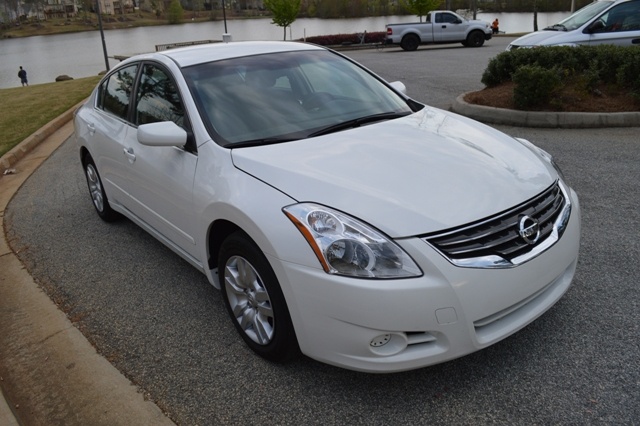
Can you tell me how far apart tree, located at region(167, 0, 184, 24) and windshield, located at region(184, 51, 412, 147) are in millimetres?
97656

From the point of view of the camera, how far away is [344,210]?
Result: 8.55 ft

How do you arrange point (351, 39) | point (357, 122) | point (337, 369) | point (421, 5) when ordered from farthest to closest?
point (421, 5) → point (351, 39) → point (357, 122) → point (337, 369)

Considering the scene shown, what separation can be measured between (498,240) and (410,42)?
26489mm

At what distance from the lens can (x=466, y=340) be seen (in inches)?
98.7

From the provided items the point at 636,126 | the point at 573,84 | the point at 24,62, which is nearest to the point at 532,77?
the point at 573,84

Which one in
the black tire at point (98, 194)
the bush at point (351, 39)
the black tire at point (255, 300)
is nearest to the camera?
the black tire at point (255, 300)

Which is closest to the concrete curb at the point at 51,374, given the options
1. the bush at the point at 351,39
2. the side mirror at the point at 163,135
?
the side mirror at the point at 163,135

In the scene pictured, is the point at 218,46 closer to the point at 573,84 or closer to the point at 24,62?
the point at 573,84

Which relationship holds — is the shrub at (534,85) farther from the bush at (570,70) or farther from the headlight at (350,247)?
the headlight at (350,247)

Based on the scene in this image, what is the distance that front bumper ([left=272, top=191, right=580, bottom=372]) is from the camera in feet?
7.98

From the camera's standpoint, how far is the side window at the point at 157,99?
3771 millimetres

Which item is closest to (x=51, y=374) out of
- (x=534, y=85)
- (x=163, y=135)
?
(x=163, y=135)

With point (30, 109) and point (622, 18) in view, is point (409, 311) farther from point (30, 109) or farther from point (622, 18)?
point (30, 109)

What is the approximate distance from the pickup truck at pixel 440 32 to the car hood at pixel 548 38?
16.9m
